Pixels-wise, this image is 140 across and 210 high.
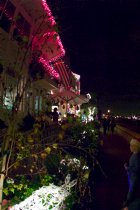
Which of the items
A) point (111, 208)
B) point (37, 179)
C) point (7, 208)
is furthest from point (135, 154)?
point (7, 208)

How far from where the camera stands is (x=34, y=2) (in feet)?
46.7

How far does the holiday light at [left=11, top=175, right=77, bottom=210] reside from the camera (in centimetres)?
512

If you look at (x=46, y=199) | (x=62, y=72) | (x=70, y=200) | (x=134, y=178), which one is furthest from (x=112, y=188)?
(x=62, y=72)

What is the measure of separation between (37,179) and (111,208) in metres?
2.14

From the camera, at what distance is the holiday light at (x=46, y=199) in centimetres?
512

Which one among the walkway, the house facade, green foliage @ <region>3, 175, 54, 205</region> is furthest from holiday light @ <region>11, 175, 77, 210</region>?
the walkway

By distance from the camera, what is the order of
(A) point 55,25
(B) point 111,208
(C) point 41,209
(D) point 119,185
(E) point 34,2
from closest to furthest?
(A) point 55,25
(C) point 41,209
(B) point 111,208
(D) point 119,185
(E) point 34,2

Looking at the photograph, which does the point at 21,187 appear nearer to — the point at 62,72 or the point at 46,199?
the point at 46,199

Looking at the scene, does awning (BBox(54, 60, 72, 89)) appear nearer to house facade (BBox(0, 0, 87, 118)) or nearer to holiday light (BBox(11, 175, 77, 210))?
house facade (BBox(0, 0, 87, 118))

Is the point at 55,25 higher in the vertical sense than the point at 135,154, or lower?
higher

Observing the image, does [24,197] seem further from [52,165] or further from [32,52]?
[32,52]

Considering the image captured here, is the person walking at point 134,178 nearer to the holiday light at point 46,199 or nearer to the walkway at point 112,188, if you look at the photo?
the walkway at point 112,188

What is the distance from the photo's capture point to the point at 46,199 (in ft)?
17.7

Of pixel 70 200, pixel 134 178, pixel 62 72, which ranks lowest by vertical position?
pixel 70 200
